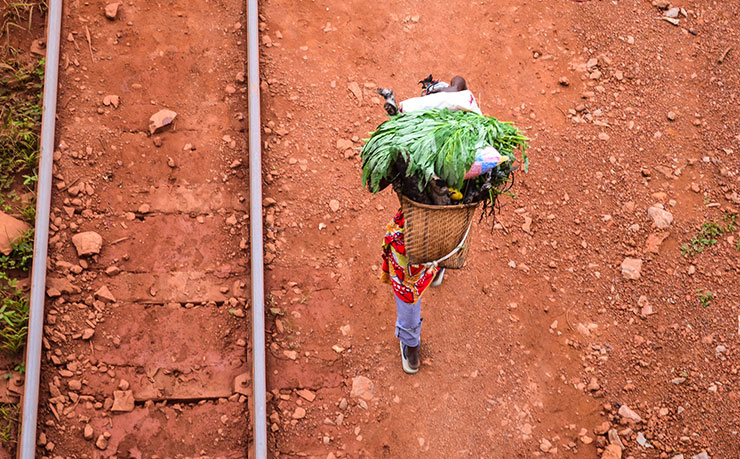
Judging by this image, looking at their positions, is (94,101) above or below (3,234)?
above

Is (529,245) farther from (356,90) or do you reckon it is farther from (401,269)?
(356,90)

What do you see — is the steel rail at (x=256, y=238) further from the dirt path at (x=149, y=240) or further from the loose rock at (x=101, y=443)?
the loose rock at (x=101, y=443)

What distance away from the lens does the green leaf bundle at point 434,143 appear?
360cm

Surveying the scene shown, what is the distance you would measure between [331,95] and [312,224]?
131 cm

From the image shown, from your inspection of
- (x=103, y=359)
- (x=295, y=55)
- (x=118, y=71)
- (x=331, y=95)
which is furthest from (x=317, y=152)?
(x=103, y=359)

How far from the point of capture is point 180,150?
5848mm

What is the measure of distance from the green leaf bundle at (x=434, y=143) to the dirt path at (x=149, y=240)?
6.93 feet

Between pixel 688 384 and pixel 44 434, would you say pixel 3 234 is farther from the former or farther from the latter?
pixel 688 384

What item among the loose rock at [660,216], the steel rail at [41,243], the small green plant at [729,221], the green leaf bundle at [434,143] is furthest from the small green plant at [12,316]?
the small green plant at [729,221]

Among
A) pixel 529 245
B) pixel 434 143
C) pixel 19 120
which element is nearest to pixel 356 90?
pixel 529 245

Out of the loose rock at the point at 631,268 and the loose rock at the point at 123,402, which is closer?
the loose rock at the point at 123,402

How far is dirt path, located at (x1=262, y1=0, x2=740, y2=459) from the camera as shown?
16.5 feet

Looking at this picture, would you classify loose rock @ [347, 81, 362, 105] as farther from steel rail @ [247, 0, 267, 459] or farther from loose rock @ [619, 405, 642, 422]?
loose rock @ [619, 405, 642, 422]

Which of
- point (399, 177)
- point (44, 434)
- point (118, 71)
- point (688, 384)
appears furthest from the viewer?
point (118, 71)
